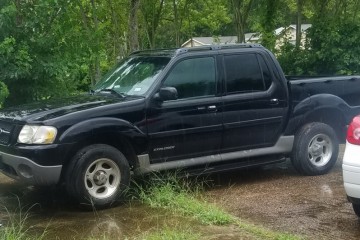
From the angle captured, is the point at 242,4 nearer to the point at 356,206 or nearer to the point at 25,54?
the point at 25,54

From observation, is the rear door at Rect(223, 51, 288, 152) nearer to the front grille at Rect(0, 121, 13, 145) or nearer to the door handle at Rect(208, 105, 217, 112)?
the door handle at Rect(208, 105, 217, 112)

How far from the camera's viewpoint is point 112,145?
22.1 feet

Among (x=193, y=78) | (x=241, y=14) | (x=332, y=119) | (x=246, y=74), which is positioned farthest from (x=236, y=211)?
(x=241, y=14)

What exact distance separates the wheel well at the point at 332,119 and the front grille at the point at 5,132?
401cm

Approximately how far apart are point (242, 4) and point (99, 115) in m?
14.0

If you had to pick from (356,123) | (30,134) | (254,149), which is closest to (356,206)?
(356,123)

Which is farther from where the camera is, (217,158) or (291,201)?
(217,158)

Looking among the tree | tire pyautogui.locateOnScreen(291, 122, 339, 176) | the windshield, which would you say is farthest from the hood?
the tree

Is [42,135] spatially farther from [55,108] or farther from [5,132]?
[5,132]

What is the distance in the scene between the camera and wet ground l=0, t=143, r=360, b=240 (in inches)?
223

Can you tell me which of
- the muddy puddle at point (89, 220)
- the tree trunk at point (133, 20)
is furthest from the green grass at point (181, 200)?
the tree trunk at point (133, 20)

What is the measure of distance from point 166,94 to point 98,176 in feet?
4.21

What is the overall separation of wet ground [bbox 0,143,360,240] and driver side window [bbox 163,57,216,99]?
1316mm

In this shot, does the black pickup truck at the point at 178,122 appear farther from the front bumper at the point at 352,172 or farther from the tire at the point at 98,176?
the front bumper at the point at 352,172
